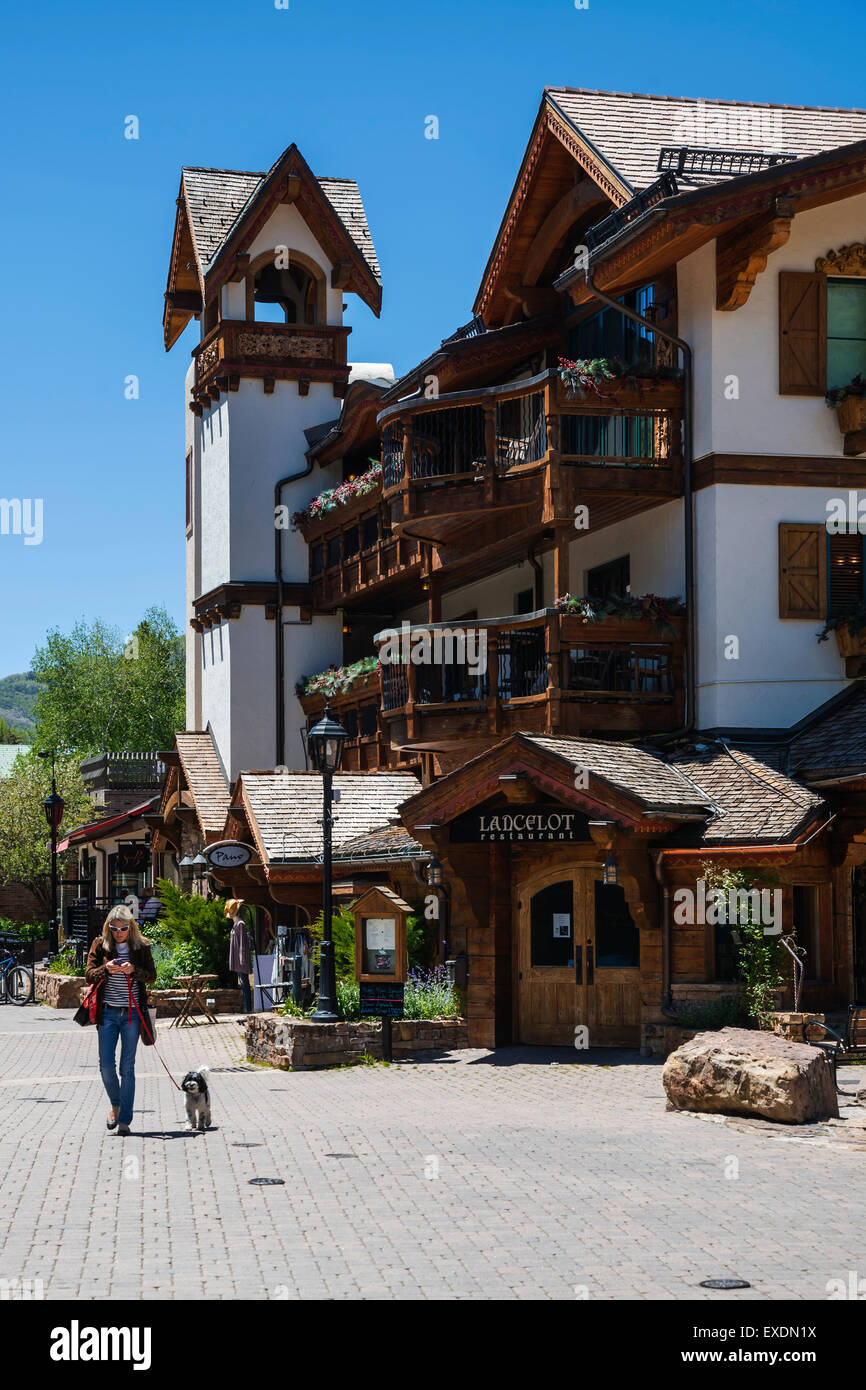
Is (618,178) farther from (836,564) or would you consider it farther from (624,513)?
(836,564)

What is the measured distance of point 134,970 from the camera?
1468cm

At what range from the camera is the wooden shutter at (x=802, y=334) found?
894 inches

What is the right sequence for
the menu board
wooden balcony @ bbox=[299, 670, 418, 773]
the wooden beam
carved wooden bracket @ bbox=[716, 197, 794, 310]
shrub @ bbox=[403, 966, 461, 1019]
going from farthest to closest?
the wooden beam → wooden balcony @ bbox=[299, 670, 418, 773] → carved wooden bracket @ bbox=[716, 197, 794, 310] → shrub @ bbox=[403, 966, 461, 1019] → the menu board

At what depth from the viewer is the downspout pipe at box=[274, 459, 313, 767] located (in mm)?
39281

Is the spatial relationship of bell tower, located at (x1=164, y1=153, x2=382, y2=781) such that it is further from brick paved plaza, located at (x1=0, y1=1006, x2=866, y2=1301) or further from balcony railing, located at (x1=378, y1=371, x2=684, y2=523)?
brick paved plaza, located at (x1=0, y1=1006, x2=866, y2=1301)

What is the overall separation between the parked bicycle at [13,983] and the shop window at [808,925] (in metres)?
20.2

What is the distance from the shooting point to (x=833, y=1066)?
15328mm

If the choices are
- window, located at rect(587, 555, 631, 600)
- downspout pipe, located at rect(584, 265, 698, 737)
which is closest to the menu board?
downspout pipe, located at rect(584, 265, 698, 737)

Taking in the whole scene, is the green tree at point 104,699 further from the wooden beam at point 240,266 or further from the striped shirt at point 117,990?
the striped shirt at point 117,990

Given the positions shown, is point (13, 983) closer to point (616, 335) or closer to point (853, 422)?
point (616, 335)

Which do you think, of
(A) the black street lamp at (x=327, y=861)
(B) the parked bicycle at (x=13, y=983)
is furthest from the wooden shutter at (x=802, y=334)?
(B) the parked bicycle at (x=13, y=983)

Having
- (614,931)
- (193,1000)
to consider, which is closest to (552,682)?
(614,931)

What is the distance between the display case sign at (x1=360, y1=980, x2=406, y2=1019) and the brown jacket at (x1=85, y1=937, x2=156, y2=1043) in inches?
205
